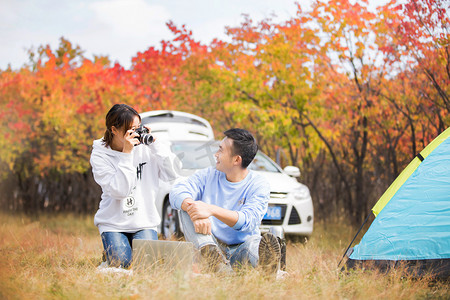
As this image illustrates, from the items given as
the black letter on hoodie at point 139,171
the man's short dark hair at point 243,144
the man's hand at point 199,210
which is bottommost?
the man's hand at point 199,210

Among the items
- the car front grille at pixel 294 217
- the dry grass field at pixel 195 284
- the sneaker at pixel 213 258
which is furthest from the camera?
the car front grille at pixel 294 217

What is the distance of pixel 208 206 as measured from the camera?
3.60 metres

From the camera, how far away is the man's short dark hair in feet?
12.6

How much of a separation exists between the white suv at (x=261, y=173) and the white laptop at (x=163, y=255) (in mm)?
2142

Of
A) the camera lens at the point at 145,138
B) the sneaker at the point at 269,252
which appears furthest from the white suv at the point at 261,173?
the sneaker at the point at 269,252

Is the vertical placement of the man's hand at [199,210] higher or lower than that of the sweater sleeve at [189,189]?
lower

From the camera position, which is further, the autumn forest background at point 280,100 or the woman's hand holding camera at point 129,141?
the autumn forest background at point 280,100

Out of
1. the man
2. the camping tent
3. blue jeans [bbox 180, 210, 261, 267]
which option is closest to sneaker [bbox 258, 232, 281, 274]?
the man

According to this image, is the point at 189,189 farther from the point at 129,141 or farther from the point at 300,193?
the point at 300,193

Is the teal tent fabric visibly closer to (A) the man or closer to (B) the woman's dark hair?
(A) the man

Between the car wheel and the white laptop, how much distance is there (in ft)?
8.66

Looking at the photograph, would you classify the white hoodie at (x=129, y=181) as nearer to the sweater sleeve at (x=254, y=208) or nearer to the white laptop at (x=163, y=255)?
the white laptop at (x=163, y=255)

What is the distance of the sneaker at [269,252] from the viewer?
3.42 meters

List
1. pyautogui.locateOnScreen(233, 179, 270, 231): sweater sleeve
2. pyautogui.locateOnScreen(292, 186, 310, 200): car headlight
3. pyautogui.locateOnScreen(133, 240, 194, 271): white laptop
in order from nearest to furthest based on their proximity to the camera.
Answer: pyautogui.locateOnScreen(133, 240, 194, 271): white laptop → pyautogui.locateOnScreen(233, 179, 270, 231): sweater sleeve → pyautogui.locateOnScreen(292, 186, 310, 200): car headlight
